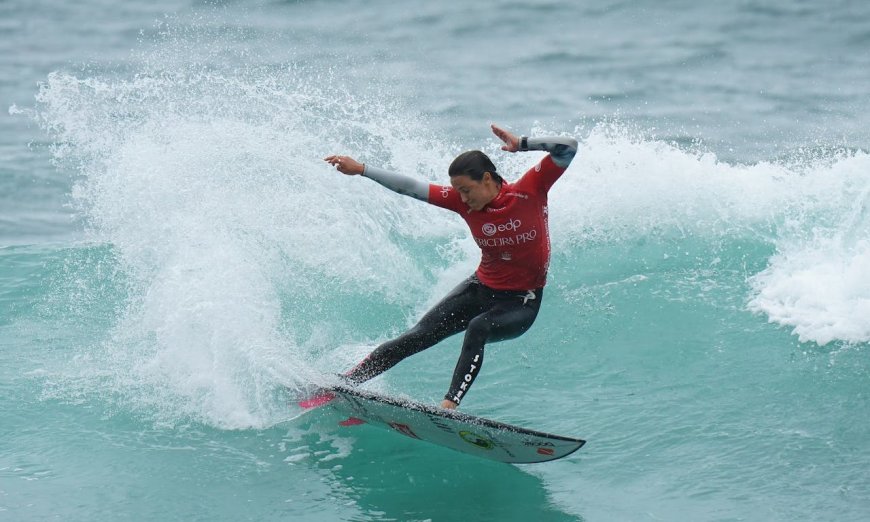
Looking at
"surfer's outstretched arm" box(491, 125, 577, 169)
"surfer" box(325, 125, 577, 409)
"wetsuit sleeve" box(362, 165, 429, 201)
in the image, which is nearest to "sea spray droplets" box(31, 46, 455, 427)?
"surfer" box(325, 125, 577, 409)

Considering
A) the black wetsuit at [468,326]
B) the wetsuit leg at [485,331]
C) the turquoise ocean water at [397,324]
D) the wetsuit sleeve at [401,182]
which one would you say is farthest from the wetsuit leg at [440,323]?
the wetsuit sleeve at [401,182]

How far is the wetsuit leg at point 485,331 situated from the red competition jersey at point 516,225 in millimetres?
135

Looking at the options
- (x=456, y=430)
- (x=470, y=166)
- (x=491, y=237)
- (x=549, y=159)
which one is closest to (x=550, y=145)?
(x=549, y=159)

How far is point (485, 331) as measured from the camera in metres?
6.76

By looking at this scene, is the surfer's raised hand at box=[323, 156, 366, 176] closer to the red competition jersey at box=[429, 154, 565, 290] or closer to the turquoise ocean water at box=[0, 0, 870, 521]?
the red competition jersey at box=[429, 154, 565, 290]

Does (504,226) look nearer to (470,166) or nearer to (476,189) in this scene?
(476,189)

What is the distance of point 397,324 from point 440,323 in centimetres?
234

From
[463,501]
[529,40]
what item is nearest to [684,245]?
[463,501]

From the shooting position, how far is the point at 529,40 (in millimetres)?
21109

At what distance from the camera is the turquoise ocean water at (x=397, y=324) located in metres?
6.50

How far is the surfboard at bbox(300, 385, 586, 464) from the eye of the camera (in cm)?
622

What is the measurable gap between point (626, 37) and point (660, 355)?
45.7ft

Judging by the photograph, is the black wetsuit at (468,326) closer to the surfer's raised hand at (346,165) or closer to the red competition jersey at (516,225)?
the red competition jersey at (516,225)

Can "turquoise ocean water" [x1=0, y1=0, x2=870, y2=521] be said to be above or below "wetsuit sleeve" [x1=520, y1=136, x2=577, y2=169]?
below
